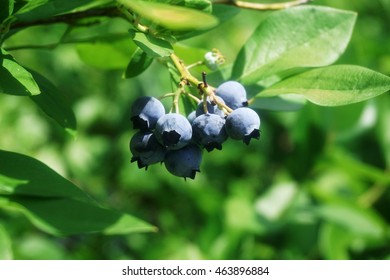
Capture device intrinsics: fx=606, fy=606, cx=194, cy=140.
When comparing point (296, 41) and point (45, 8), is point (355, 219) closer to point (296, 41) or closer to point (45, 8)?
point (296, 41)

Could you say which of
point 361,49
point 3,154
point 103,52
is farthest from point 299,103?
point 361,49

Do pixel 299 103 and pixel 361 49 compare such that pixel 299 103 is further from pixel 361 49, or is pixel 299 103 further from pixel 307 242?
pixel 361 49

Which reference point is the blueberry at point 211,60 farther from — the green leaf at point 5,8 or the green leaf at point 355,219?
the green leaf at point 355,219

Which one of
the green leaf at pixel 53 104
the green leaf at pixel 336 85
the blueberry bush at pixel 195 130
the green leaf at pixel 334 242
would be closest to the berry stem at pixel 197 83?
the blueberry bush at pixel 195 130

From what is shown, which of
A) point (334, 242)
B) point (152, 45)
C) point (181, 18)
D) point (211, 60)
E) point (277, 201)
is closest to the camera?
point (181, 18)

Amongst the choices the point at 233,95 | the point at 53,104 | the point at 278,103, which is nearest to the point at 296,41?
the point at 278,103
